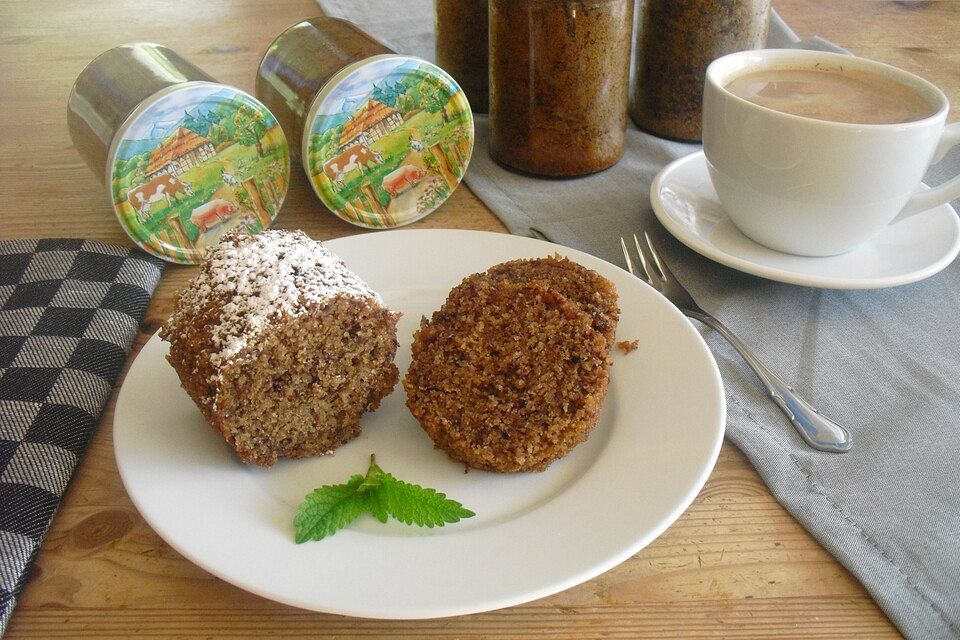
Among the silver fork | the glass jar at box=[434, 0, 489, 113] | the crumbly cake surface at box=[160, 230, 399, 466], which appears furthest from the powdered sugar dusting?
the glass jar at box=[434, 0, 489, 113]

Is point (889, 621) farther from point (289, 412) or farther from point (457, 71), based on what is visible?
point (457, 71)

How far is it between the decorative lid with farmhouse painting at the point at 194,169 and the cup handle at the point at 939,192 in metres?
1.34

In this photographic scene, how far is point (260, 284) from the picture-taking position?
1.23 metres

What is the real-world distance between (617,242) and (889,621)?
1007mm

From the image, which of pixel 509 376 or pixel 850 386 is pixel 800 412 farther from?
pixel 509 376

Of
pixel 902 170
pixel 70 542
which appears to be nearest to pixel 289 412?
pixel 70 542

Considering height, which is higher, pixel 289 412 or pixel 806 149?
pixel 806 149

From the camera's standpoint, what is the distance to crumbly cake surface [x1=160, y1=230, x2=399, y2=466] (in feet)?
3.86

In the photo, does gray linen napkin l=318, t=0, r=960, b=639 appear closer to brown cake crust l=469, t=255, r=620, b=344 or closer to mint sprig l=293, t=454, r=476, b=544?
brown cake crust l=469, t=255, r=620, b=344

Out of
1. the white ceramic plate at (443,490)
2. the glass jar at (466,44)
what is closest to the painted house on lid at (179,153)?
the white ceramic plate at (443,490)

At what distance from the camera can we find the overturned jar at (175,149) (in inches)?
63.9

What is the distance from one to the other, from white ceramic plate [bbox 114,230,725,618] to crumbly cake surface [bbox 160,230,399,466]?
2.4 inches

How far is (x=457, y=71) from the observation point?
7.61 feet

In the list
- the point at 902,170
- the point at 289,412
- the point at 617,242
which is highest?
the point at 902,170
